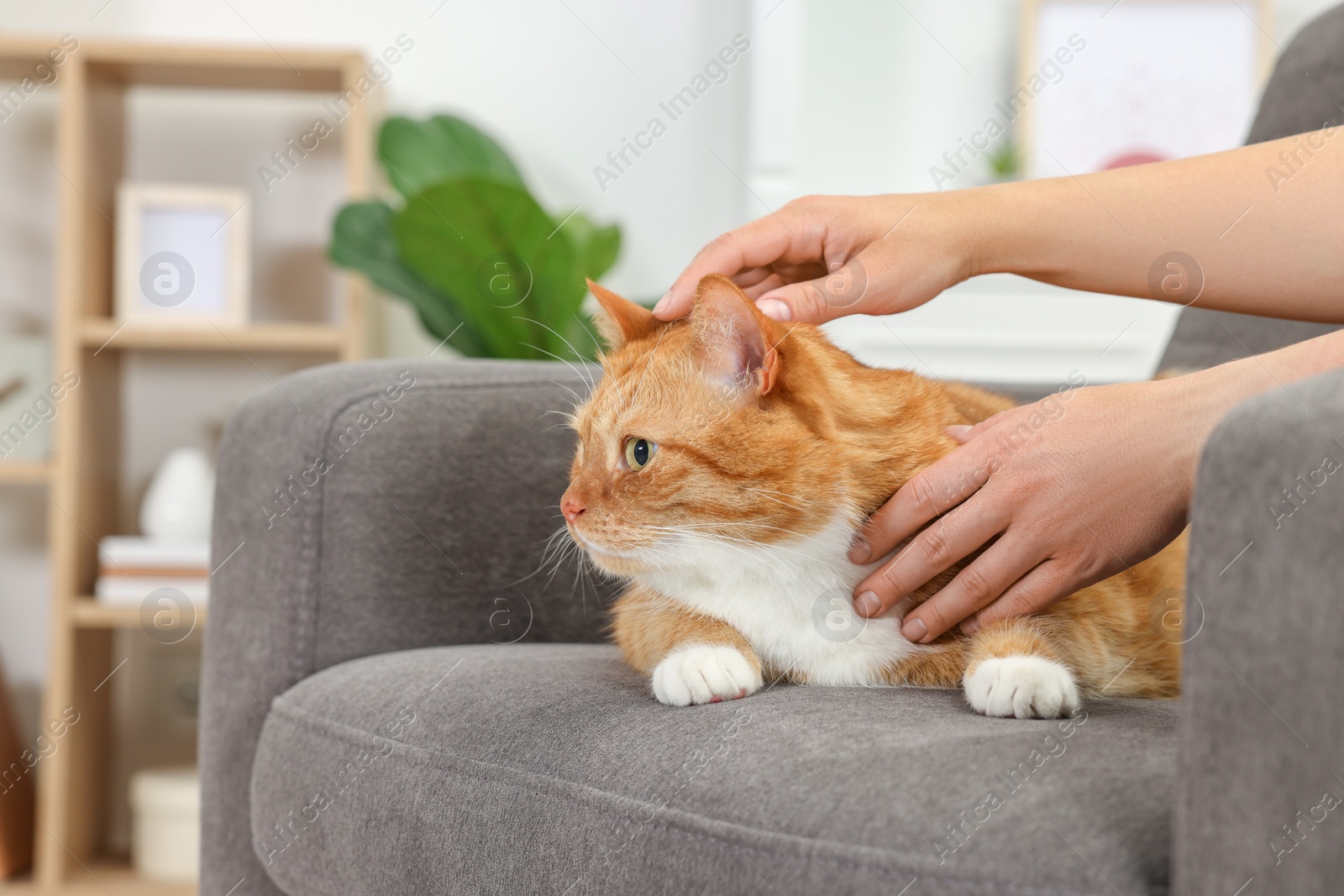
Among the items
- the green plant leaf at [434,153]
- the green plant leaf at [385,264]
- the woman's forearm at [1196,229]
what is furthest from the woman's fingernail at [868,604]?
the green plant leaf at [434,153]

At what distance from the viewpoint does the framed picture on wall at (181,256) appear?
211 centimetres

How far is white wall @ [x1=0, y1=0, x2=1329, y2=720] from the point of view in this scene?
91.6 inches

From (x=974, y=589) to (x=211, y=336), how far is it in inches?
67.5

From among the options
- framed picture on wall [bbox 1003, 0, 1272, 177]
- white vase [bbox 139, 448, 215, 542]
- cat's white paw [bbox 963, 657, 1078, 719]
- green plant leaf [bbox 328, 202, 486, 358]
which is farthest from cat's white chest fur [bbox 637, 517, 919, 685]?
framed picture on wall [bbox 1003, 0, 1272, 177]

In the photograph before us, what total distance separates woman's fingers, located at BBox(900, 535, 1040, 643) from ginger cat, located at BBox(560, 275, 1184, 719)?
0.02m

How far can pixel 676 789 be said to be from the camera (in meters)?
0.63

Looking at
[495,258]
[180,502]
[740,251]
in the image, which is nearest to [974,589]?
[740,251]

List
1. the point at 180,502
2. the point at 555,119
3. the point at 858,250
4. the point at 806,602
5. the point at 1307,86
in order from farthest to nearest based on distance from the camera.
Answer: the point at 555,119 → the point at 180,502 → the point at 1307,86 → the point at 858,250 → the point at 806,602

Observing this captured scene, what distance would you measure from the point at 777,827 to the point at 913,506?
0.30m

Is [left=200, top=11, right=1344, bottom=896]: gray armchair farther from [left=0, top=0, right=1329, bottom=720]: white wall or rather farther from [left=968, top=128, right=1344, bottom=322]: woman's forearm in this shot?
[left=0, top=0, right=1329, bottom=720]: white wall

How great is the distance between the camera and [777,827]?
58 cm

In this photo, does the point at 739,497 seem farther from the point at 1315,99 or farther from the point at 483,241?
the point at 483,241

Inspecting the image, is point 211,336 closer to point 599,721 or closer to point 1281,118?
point 599,721

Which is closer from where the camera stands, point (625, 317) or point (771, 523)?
point (771, 523)
